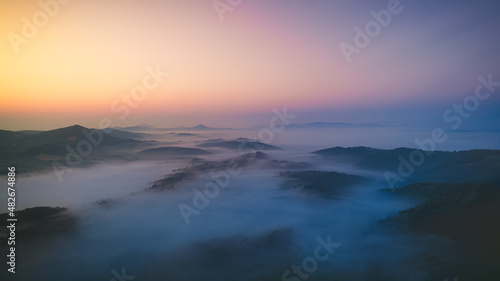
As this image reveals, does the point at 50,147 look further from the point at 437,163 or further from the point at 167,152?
the point at 437,163

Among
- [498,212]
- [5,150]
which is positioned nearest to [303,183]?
[498,212]

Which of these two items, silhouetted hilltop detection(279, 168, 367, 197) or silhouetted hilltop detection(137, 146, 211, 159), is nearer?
silhouetted hilltop detection(279, 168, 367, 197)

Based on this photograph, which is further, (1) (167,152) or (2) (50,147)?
(1) (167,152)

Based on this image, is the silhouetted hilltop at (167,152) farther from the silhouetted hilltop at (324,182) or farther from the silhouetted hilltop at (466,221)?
the silhouetted hilltop at (466,221)

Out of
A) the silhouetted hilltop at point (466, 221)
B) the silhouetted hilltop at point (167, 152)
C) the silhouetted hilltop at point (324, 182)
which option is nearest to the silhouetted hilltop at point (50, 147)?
the silhouetted hilltop at point (167, 152)

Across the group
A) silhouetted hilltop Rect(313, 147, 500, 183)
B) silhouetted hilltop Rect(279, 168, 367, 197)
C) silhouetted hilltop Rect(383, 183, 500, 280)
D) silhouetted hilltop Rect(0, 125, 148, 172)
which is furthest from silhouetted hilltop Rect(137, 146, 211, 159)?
silhouetted hilltop Rect(383, 183, 500, 280)

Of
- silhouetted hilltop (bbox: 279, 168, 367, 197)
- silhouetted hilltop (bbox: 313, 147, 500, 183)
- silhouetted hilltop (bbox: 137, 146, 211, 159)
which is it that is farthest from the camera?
silhouetted hilltop (bbox: 137, 146, 211, 159)

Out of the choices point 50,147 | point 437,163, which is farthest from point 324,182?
point 50,147

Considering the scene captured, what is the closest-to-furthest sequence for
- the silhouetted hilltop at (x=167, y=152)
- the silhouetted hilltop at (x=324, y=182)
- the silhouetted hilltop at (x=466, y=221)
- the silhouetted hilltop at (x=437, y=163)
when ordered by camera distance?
the silhouetted hilltop at (x=466, y=221) < the silhouetted hilltop at (x=437, y=163) < the silhouetted hilltop at (x=324, y=182) < the silhouetted hilltop at (x=167, y=152)

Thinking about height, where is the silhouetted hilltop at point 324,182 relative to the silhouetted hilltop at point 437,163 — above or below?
below

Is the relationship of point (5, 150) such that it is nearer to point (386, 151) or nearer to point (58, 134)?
point (58, 134)

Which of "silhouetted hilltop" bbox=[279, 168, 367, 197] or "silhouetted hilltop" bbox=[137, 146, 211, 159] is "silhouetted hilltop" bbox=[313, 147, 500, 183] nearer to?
"silhouetted hilltop" bbox=[279, 168, 367, 197]
